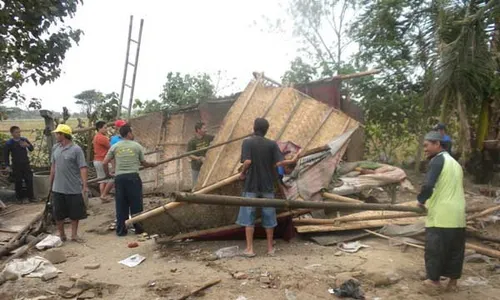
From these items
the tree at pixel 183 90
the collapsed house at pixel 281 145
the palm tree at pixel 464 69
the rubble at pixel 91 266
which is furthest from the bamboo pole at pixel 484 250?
the tree at pixel 183 90

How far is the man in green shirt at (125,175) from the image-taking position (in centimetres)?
608

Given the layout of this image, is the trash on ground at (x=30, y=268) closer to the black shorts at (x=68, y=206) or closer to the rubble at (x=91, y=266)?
the rubble at (x=91, y=266)

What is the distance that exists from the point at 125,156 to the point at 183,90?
5.61 m

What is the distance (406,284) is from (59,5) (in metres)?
6.32

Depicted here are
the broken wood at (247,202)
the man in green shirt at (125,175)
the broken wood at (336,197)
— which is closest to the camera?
the broken wood at (247,202)

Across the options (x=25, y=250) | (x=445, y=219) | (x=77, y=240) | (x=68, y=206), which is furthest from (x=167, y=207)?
(x=445, y=219)

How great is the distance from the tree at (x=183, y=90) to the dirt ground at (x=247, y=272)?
5.94 meters

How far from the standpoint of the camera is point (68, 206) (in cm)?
586

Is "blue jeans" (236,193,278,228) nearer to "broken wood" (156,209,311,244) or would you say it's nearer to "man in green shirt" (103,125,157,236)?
"broken wood" (156,209,311,244)

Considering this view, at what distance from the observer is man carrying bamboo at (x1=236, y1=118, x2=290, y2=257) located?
16.4 ft

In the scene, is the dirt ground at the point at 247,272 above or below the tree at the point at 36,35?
below

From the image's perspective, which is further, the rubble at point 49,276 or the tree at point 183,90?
the tree at point 183,90

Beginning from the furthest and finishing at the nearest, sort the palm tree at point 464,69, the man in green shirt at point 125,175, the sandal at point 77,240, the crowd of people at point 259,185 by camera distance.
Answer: the palm tree at point 464,69
the man in green shirt at point 125,175
the sandal at point 77,240
the crowd of people at point 259,185

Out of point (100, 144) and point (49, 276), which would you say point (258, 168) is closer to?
point (49, 276)
